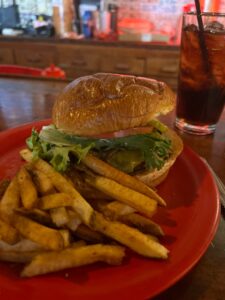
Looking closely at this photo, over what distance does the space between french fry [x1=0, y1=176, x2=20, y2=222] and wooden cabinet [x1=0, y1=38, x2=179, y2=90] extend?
3550 mm

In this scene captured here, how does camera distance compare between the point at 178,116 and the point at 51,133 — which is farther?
the point at 178,116

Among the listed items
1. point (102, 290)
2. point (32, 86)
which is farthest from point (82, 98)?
point (32, 86)

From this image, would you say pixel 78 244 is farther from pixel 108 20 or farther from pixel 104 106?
pixel 108 20

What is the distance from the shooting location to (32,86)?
256cm

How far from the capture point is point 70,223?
3.14ft

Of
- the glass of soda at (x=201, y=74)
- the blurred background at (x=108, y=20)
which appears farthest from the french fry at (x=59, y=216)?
the blurred background at (x=108, y=20)

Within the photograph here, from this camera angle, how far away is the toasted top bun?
118 centimetres

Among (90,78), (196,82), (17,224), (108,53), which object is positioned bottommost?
(108,53)

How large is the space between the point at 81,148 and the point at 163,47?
11.3 ft

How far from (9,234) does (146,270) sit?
409 millimetres

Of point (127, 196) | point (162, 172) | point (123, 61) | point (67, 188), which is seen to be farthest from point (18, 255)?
point (123, 61)

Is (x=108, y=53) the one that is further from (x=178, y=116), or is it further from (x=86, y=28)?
(x=178, y=116)

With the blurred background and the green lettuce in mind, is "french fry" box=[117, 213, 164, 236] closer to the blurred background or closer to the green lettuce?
the green lettuce

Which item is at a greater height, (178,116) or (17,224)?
(17,224)
